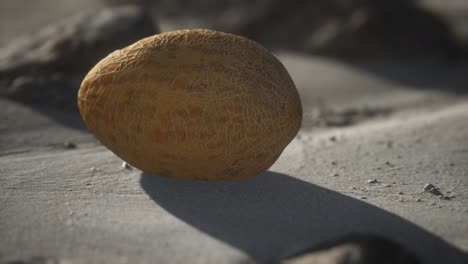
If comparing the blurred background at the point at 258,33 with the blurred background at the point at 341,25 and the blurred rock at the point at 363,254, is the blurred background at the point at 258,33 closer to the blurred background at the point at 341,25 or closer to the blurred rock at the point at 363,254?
the blurred background at the point at 341,25

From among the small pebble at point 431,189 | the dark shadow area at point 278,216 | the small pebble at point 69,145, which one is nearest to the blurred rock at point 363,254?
the dark shadow area at point 278,216

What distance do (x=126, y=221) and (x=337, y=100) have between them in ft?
14.9

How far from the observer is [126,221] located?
10.4ft

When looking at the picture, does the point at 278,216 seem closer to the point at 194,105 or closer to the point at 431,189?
the point at 194,105

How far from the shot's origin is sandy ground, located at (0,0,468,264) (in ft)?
9.70

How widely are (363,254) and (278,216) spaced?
744 mm

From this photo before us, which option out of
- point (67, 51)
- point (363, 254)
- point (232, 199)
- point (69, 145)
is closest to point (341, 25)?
point (67, 51)

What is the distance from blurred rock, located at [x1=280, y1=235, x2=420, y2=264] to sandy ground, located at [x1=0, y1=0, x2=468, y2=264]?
0.20 metres

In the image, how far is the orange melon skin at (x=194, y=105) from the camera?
10.8 feet

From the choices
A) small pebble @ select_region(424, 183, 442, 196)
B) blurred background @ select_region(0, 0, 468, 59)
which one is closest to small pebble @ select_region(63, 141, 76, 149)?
small pebble @ select_region(424, 183, 442, 196)

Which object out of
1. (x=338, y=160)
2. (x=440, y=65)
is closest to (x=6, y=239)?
(x=338, y=160)

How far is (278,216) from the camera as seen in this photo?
10.9ft

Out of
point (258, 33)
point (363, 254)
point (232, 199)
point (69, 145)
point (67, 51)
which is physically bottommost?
point (258, 33)

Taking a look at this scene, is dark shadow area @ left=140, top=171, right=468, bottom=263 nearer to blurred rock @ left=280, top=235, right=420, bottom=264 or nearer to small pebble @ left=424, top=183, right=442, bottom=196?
blurred rock @ left=280, top=235, right=420, bottom=264
